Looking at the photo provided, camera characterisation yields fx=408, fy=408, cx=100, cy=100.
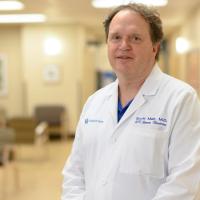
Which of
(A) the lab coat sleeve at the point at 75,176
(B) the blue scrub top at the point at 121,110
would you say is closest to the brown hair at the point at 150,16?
(B) the blue scrub top at the point at 121,110

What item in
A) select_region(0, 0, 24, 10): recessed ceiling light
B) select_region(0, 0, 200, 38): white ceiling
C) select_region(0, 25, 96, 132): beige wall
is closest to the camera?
select_region(0, 0, 24, 10): recessed ceiling light

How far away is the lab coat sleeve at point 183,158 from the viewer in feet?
5.05

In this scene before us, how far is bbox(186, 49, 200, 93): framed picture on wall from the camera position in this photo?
288 inches

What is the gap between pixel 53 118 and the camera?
9.68 meters

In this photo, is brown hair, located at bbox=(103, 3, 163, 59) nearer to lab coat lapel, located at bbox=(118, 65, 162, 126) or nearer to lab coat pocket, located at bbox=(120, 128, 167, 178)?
lab coat lapel, located at bbox=(118, 65, 162, 126)

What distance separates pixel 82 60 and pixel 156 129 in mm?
8448

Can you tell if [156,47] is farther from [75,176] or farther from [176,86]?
[75,176]

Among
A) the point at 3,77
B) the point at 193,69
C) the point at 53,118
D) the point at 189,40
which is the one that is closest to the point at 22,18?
the point at 3,77

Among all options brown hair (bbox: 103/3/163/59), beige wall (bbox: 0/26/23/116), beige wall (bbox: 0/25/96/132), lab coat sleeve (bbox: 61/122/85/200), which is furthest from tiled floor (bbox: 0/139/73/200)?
brown hair (bbox: 103/3/163/59)

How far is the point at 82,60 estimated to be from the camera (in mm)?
9953

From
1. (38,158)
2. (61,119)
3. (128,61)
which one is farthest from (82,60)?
(128,61)

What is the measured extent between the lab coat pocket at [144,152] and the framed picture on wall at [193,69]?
5831mm

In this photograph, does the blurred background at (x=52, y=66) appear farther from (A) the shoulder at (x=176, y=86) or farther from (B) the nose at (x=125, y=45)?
(B) the nose at (x=125, y=45)

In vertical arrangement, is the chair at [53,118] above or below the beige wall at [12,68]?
below
